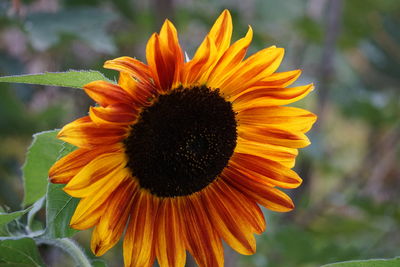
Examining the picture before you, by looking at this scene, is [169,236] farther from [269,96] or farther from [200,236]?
[269,96]

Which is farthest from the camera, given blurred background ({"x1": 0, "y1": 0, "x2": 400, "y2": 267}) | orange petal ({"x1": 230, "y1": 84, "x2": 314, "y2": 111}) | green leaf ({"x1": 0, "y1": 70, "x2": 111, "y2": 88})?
blurred background ({"x1": 0, "y1": 0, "x2": 400, "y2": 267})

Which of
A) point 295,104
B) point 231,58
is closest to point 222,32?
point 231,58

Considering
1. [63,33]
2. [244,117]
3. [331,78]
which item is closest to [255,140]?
[244,117]

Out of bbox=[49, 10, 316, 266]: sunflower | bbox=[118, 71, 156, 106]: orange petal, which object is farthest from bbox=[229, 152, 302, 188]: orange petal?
bbox=[118, 71, 156, 106]: orange petal

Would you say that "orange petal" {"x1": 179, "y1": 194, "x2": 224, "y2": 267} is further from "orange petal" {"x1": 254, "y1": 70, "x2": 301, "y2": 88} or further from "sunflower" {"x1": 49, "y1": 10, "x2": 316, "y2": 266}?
"orange petal" {"x1": 254, "y1": 70, "x2": 301, "y2": 88}

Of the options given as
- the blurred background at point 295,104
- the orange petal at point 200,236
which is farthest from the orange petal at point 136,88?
the blurred background at point 295,104

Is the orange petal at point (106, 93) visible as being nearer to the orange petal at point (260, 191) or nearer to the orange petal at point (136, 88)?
the orange petal at point (136, 88)
